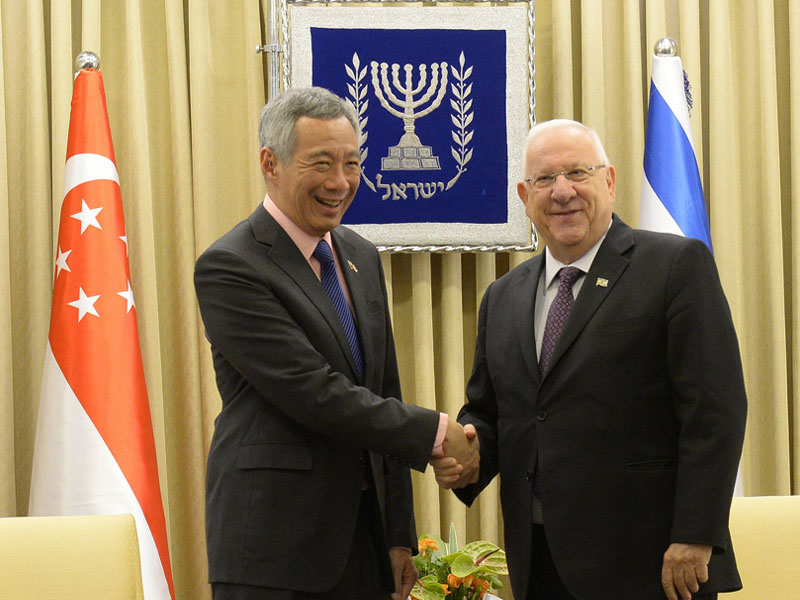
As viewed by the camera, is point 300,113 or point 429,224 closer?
point 300,113

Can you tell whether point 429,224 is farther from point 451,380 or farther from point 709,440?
point 709,440

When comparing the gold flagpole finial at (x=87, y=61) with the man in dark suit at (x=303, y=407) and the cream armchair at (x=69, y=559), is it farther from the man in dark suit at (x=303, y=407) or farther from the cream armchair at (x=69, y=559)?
the cream armchair at (x=69, y=559)

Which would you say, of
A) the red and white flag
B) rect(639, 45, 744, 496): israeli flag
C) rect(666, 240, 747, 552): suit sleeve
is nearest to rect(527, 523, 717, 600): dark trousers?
rect(666, 240, 747, 552): suit sleeve

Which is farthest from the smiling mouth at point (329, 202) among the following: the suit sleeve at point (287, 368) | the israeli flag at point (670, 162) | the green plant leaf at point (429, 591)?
the israeli flag at point (670, 162)

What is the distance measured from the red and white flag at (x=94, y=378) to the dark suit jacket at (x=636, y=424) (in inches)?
62.5

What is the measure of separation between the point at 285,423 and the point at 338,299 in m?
0.35

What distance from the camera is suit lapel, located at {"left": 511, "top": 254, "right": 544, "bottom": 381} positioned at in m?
2.54

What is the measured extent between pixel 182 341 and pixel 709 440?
93.0 inches

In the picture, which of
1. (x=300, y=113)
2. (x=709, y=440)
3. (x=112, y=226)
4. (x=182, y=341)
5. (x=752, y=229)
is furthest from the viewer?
(x=752, y=229)

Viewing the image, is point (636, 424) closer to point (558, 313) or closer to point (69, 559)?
point (558, 313)

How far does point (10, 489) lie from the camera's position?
377cm

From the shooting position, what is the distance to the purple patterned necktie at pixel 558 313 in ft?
8.26

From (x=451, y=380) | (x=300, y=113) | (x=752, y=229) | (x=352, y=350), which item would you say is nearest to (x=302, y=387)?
(x=352, y=350)

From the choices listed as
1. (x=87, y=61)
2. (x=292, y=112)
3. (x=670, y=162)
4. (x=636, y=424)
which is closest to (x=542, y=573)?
(x=636, y=424)
